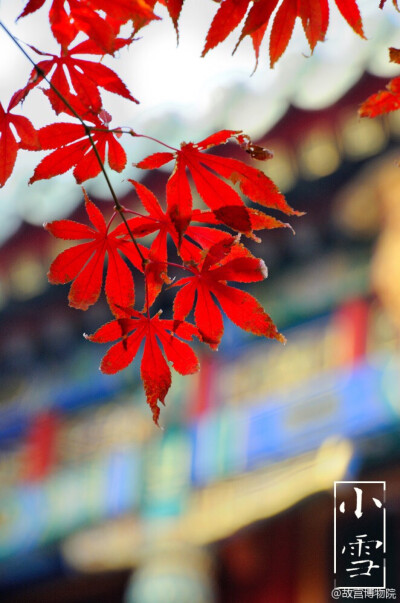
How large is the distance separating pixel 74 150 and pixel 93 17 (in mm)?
160

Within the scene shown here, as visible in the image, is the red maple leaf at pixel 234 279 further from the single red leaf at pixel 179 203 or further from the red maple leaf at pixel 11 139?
the red maple leaf at pixel 11 139

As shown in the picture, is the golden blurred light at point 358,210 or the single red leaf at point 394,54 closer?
the single red leaf at point 394,54

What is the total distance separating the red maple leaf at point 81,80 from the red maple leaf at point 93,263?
0.37 feet

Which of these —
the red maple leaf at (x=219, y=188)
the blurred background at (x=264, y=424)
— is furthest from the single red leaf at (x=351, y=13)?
the blurred background at (x=264, y=424)

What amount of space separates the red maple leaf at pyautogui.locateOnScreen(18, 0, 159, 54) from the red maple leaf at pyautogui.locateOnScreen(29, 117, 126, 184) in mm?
85

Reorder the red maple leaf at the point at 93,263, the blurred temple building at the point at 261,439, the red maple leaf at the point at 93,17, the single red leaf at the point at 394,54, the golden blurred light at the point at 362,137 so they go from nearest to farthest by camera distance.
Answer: the red maple leaf at the point at 93,17, the single red leaf at the point at 394,54, the red maple leaf at the point at 93,263, the blurred temple building at the point at 261,439, the golden blurred light at the point at 362,137

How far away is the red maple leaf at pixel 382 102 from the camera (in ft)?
2.71

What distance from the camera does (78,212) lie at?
379 centimetres

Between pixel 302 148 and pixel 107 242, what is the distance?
234 centimetres

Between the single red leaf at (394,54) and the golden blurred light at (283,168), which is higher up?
the golden blurred light at (283,168)

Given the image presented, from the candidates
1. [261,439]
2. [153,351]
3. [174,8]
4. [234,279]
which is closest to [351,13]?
[174,8]

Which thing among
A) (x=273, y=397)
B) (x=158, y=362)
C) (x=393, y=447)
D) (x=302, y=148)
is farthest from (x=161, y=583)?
(x=158, y=362)

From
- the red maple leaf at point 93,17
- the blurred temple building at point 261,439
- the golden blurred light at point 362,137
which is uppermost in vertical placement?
the golden blurred light at point 362,137

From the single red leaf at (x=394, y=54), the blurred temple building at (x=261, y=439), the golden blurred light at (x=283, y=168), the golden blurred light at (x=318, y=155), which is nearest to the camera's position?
the single red leaf at (x=394, y=54)
